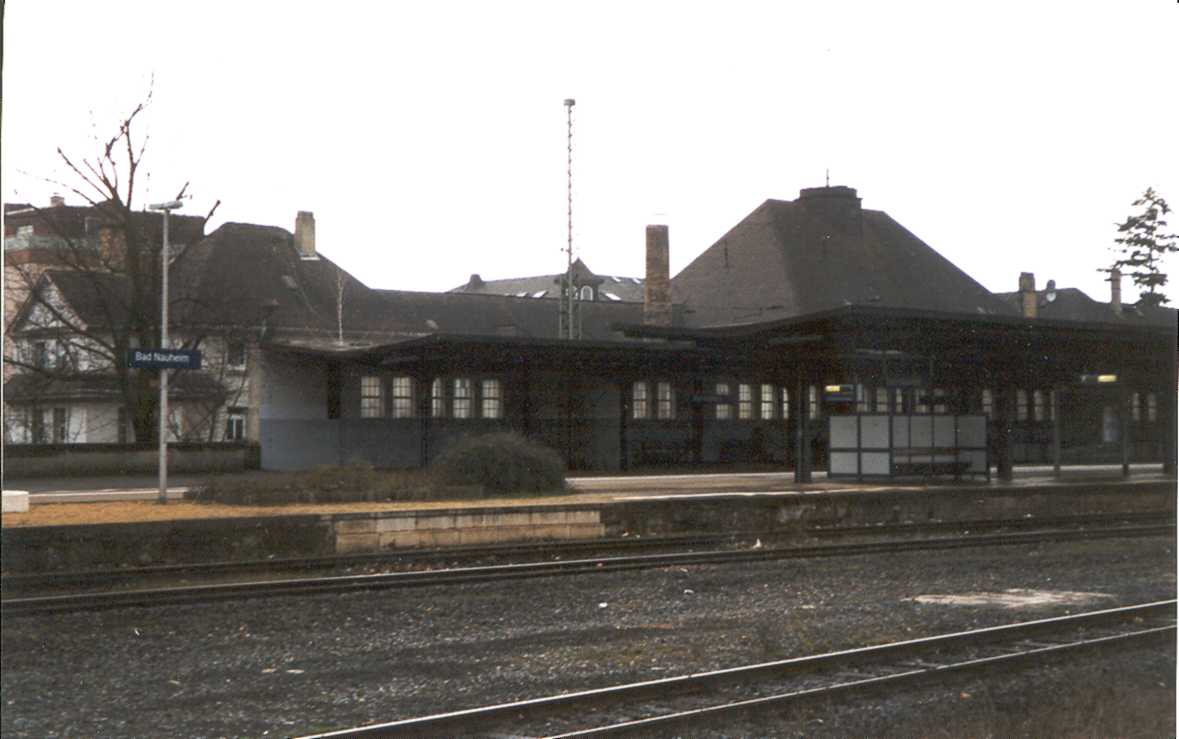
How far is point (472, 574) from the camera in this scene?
14.5 m

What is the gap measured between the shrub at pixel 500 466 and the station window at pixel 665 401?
619 centimetres

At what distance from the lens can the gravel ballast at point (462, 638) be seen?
26.3 feet

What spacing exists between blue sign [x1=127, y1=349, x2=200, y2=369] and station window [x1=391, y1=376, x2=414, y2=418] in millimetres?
12187

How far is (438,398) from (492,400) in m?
1.87

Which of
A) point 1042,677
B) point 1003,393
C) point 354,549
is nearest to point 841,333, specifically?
point 1003,393

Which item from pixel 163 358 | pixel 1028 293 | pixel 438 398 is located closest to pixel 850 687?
pixel 163 358

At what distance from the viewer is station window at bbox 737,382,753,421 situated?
102 ft

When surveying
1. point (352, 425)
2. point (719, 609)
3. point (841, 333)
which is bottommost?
point (719, 609)

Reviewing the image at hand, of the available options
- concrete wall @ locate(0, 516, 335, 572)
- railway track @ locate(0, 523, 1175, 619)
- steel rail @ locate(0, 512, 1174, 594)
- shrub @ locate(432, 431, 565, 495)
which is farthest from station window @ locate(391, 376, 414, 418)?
railway track @ locate(0, 523, 1175, 619)

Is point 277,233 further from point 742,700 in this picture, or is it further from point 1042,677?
point 1042,677

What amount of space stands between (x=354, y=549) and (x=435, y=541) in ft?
3.51

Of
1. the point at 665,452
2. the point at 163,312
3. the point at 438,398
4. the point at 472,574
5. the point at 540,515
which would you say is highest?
the point at 163,312

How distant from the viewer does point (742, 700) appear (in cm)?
807

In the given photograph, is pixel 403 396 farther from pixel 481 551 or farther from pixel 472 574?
pixel 472 574
